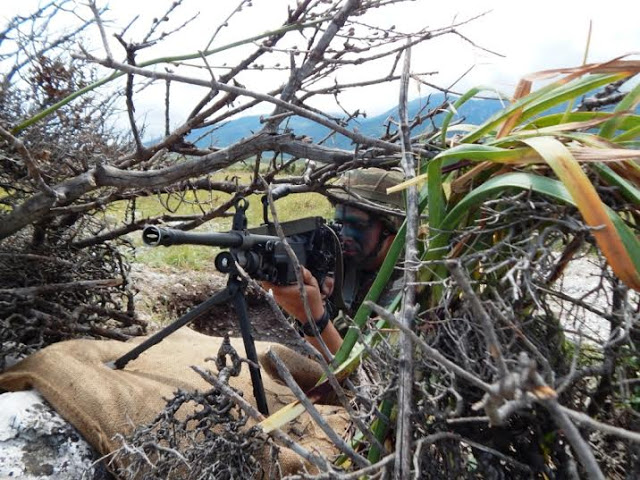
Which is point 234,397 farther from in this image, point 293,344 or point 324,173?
point 293,344

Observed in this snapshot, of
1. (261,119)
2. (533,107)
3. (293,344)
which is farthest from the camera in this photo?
(293,344)

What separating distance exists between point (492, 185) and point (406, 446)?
0.49 meters

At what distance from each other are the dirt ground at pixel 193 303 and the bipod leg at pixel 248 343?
2.06 meters

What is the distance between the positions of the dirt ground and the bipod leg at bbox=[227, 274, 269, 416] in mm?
2057

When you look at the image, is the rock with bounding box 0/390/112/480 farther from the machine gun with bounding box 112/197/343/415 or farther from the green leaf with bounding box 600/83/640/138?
the green leaf with bounding box 600/83/640/138

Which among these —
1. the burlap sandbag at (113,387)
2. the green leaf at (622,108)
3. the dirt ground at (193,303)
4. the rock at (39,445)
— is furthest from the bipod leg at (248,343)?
the dirt ground at (193,303)

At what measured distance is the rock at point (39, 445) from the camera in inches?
70.4

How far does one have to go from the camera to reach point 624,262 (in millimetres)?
935

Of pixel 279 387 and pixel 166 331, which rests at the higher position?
pixel 166 331

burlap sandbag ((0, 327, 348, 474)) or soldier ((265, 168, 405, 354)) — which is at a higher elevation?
soldier ((265, 168, 405, 354))

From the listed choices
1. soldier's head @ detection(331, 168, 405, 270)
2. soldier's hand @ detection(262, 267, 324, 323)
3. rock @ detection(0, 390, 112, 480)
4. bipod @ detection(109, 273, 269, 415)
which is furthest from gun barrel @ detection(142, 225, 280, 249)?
soldier's head @ detection(331, 168, 405, 270)

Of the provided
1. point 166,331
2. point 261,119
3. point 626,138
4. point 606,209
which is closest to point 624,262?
point 606,209

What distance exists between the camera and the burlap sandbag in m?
1.91

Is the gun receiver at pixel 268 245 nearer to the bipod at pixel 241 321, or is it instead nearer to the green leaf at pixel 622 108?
the bipod at pixel 241 321
